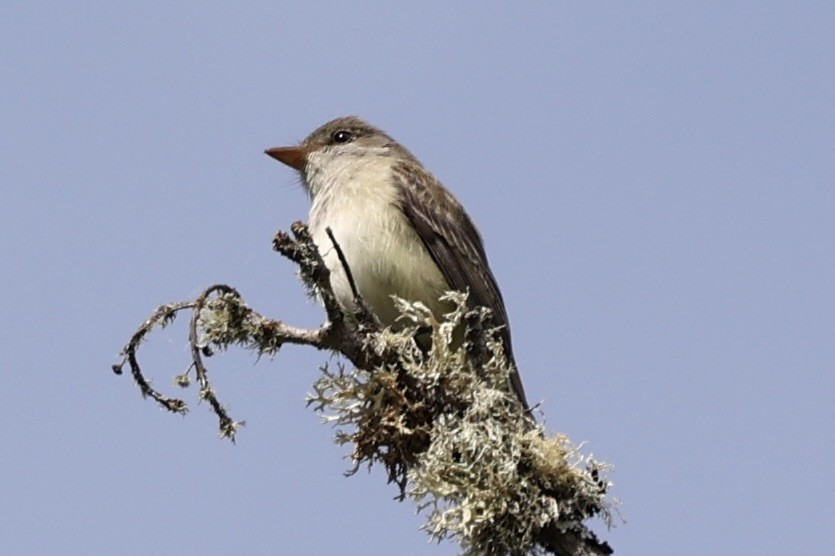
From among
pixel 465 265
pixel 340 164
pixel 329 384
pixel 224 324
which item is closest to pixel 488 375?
pixel 329 384

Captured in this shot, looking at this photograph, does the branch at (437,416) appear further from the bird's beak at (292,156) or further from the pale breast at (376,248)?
the bird's beak at (292,156)

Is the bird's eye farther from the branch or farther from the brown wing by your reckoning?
the branch

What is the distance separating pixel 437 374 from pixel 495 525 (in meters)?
0.70

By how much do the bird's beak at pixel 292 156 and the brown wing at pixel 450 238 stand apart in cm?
77

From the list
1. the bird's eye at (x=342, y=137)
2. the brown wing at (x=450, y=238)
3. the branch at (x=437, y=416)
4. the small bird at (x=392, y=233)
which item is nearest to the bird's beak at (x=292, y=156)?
the small bird at (x=392, y=233)

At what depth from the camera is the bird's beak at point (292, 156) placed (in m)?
8.52

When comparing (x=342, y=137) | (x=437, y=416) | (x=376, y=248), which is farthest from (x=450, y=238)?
(x=437, y=416)

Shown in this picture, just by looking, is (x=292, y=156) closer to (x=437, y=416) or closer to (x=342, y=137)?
(x=342, y=137)

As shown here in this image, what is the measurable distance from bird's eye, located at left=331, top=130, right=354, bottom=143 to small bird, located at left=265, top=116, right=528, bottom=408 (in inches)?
11.6

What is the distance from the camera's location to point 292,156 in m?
8.52

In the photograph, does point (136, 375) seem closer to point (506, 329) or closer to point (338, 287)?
point (338, 287)

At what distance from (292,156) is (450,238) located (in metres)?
1.54

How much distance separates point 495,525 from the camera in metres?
4.65

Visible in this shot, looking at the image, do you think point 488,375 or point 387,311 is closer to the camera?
point 488,375
